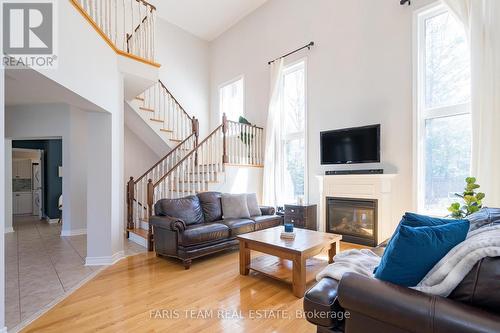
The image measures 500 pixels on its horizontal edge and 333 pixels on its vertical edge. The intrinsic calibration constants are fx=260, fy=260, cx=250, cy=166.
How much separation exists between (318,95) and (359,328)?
4.57 m

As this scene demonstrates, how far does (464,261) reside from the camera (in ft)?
3.92

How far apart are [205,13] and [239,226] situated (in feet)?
18.8

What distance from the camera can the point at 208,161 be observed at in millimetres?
5406

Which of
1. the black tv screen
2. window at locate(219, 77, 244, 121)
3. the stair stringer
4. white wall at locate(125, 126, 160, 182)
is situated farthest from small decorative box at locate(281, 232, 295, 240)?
white wall at locate(125, 126, 160, 182)

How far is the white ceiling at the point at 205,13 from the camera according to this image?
633 cm

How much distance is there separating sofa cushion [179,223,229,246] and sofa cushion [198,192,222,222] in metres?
0.42

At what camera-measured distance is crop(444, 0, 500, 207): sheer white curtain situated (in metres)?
3.02

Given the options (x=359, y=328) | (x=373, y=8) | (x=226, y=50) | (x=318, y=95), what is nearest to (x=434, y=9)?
(x=373, y=8)

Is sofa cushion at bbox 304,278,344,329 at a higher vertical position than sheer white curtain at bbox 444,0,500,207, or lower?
lower

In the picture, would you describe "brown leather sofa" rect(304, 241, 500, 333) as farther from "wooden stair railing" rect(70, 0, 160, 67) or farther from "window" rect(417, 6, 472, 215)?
"wooden stair railing" rect(70, 0, 160, 67)

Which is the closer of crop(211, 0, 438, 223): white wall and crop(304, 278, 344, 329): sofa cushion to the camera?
crop(304, 278, 344, 329): sofa cushion

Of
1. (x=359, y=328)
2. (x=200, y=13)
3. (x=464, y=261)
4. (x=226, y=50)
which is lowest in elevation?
(x=359, y=328)

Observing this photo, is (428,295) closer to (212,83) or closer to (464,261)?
(464,261)

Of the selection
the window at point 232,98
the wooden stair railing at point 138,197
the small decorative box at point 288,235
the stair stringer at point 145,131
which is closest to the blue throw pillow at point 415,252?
the small decorative box at point 288,235
